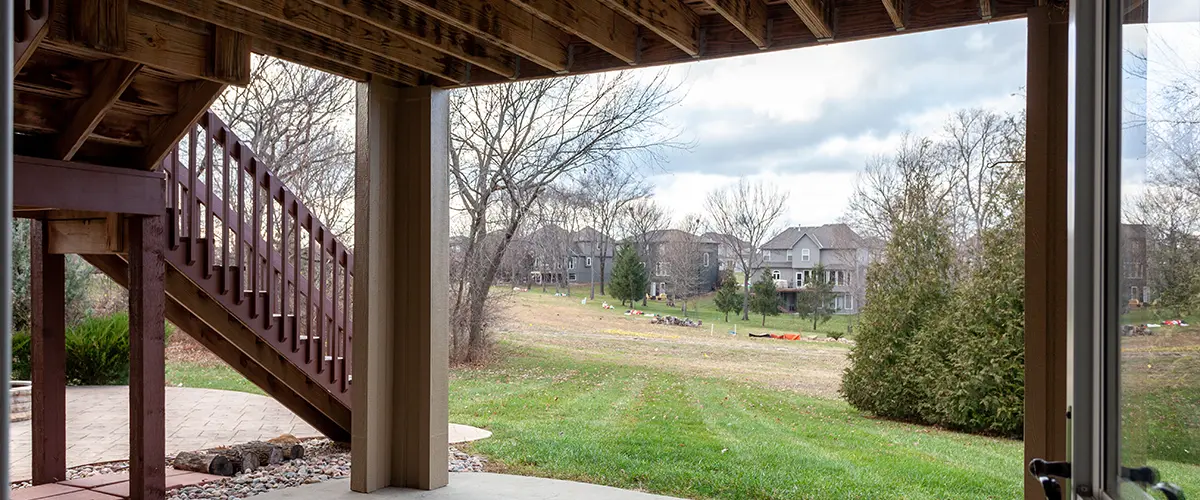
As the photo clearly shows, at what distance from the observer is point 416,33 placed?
12.9 feet

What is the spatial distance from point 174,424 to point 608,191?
550cm

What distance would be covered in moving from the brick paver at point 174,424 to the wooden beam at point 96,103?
8.90ft

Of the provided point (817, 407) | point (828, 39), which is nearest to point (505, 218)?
point (817, 407)

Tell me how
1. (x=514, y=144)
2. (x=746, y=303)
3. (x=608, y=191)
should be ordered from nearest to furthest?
(x=746, y=303) → (x=514, y=144) → (x=608, y=191)

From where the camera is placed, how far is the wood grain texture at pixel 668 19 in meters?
3.43

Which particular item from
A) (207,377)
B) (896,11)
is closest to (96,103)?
(896,11)

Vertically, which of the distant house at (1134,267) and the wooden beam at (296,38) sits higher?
the wooden beam at (296,38)

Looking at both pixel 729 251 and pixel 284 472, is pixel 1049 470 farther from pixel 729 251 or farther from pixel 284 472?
pixel 729 251

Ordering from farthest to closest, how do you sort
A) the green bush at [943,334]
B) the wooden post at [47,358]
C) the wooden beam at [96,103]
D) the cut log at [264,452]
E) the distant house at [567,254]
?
the distant house at [567,254] → the green bush at [943,334] → the cut log at [264,452] → the wooden post at [47,358] → the wooden beam at [96,103]

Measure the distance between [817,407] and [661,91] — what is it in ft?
14.2

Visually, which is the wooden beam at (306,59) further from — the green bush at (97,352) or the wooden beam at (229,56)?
the green bush at (97,352)

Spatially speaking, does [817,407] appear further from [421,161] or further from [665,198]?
[421,161]

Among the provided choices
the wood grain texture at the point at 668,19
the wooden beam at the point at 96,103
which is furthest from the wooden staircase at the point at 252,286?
the wood grain texture at the point at 668,19

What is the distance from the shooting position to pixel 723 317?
1033 cm
